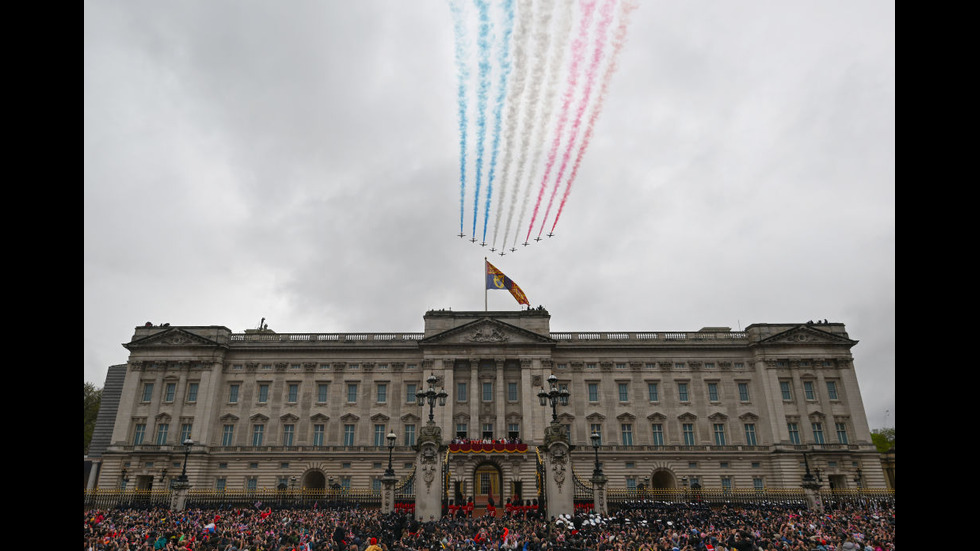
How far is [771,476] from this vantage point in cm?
5669

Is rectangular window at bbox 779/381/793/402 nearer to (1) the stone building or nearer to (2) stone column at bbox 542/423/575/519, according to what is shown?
(1) the stone building

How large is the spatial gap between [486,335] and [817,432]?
36576 millimetres

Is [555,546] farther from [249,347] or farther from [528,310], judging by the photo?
[249,347]

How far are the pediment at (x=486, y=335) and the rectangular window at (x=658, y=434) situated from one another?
1446 cm

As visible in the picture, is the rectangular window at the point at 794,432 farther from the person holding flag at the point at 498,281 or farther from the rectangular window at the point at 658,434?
the person holding flag at the point at 498,281

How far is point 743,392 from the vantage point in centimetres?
6097

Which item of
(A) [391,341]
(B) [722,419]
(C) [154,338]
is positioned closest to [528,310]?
(A) [391,341]

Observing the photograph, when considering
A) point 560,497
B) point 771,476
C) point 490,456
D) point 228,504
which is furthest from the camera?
point 771,476

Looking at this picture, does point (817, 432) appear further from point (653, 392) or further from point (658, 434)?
point (653, 392)

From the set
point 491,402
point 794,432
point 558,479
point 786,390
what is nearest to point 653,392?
point 786,390

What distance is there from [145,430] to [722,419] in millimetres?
62258

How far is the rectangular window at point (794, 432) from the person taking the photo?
5783 centimetres

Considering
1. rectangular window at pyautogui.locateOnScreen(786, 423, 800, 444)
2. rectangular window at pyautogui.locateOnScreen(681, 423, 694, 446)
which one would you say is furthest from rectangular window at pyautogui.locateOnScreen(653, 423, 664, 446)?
rectangular window at pyautogui.locateOnScreen(786, 423, 800, 444)

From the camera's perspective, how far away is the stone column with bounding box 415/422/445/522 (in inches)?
1183
